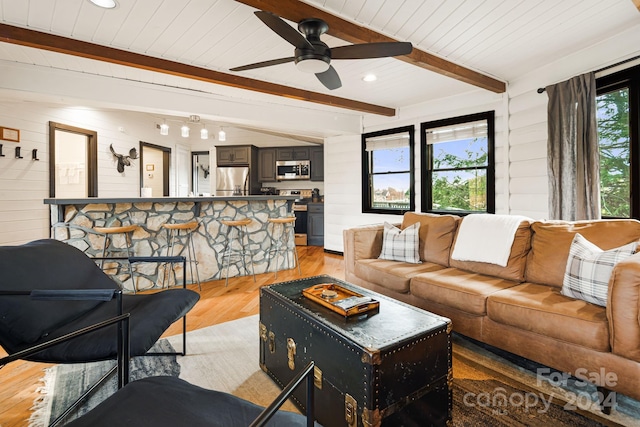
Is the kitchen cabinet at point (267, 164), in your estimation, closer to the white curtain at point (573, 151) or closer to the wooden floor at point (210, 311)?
the wooden floor at point (210, 311)

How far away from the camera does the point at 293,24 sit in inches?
105

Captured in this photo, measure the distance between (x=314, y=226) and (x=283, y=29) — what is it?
17.2ft

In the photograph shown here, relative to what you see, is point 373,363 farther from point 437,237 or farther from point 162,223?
point 162,223

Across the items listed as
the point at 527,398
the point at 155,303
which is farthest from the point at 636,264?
the point at 155,303

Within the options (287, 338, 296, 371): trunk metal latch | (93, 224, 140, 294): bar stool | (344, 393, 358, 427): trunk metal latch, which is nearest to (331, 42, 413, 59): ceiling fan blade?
(287, 338, 296, 371): trunk metal latch

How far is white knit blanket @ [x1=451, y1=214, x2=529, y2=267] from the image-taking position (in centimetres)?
253

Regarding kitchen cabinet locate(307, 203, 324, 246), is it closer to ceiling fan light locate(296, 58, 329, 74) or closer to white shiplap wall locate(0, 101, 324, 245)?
white shiplap wall locate(0, 101, 324, 245)

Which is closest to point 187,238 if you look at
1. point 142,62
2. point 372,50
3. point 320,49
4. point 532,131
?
point 142,62

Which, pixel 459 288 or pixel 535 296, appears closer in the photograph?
pixel 535 296

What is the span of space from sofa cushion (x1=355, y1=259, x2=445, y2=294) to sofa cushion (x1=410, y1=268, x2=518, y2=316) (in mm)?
101

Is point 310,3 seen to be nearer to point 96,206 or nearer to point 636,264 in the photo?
point 636,264

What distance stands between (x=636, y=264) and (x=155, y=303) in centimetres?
262

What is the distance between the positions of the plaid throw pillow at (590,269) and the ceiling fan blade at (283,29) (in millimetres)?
2251

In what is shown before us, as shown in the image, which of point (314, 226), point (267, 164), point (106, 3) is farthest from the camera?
point (267, 164)
